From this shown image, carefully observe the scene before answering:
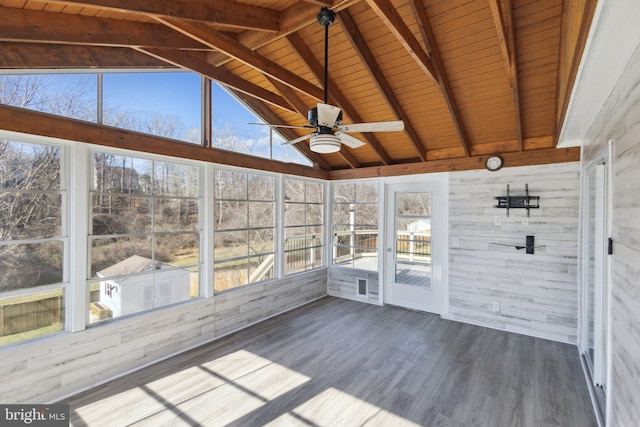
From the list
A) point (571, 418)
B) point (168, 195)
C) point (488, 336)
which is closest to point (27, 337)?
point (168, 195)

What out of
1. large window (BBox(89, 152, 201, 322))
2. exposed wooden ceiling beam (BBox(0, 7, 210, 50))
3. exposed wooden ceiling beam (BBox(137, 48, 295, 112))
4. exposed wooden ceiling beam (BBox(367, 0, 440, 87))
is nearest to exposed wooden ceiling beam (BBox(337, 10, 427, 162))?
exposed wooden ceiling beam (BBox(367, 0, 440, 87))

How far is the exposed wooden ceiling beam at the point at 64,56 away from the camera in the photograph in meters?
2.46

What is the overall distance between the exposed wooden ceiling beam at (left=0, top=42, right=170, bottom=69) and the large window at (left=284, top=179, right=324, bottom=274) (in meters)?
2.67

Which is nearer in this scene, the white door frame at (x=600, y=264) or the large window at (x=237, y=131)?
the white door frame at (x=600, y=264)

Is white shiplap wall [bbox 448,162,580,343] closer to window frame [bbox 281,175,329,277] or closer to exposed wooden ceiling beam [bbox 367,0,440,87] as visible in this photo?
exposed wooden ceiling beam [bbox 367,0,440,87]

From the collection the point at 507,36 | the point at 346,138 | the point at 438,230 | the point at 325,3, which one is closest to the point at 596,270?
the point at 438,230

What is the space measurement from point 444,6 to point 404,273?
3800 mm

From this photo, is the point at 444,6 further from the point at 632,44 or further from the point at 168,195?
the point at 168,195

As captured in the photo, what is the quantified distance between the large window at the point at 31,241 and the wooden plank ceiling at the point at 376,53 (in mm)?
808

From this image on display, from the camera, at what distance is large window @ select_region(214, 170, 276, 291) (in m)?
4.07

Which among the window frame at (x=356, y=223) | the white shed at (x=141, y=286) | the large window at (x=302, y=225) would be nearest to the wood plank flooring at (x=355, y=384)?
the white shed at (x=141, y=286)

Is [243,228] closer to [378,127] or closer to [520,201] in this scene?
[378,127]

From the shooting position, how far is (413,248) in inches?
200

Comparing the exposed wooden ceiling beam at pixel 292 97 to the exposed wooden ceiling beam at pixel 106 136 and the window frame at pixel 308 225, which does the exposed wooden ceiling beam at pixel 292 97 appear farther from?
the window frame at pixel 308 225
